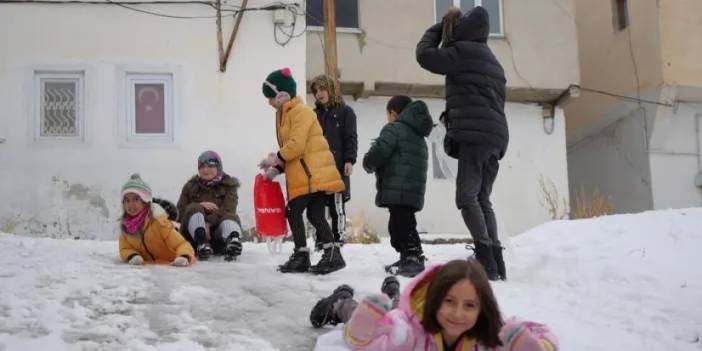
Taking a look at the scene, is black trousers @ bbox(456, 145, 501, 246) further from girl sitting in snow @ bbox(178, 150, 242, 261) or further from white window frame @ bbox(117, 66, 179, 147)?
white window frame @ bbox(117, 66, 179, 147)

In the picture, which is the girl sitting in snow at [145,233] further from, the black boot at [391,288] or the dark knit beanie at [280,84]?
the black boot at [391,288]

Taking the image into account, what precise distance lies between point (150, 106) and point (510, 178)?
7456 millimetres

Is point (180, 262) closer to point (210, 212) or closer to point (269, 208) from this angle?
point (210, 212)

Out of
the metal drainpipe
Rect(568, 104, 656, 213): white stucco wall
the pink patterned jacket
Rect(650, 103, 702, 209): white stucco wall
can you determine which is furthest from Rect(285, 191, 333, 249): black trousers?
the metal drainpipe

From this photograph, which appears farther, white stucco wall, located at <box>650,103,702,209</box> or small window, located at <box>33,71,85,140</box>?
white stucco wall, located at <box>650,103,702,209</box>

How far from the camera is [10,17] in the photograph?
1372 centimetres

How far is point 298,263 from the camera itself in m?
8.59

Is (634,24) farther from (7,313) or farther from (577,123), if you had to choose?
(7,313)

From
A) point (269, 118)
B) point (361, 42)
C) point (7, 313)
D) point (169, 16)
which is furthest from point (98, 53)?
point (7, 313)

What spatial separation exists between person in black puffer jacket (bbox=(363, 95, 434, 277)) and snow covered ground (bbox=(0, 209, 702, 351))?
368mm

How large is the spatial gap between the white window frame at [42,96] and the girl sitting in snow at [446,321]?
9.50 metres

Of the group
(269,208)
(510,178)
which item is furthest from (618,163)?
(269,208)

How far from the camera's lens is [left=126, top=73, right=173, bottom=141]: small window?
13844mm

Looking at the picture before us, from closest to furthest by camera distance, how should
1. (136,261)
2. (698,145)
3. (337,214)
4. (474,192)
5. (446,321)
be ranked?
(446,321), (474,192), (136,261), (337,214), (698,145)
